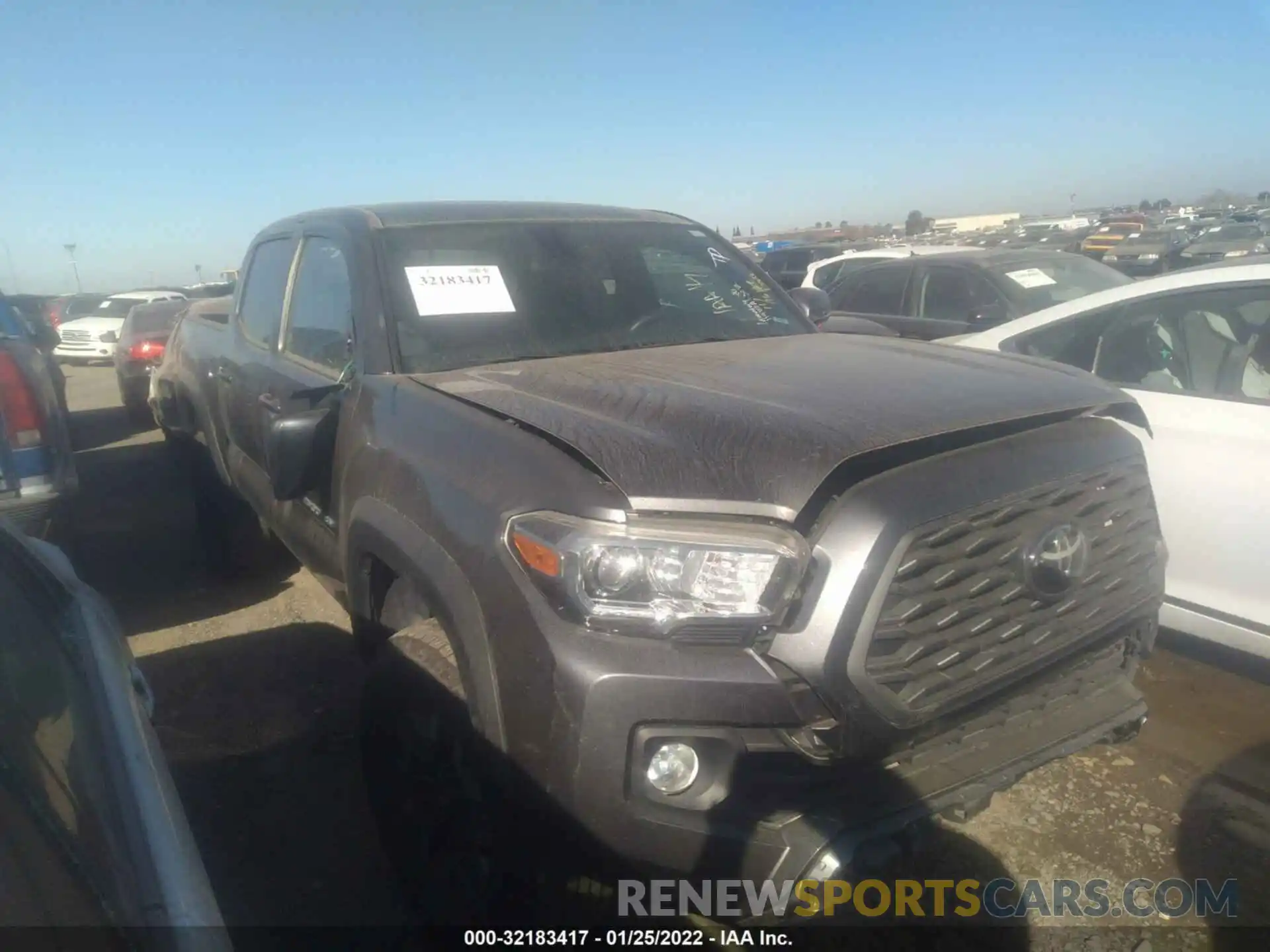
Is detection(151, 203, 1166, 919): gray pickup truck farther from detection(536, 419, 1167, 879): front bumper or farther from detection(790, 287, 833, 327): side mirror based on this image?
detection(790, 287, 833, 327): side mirror

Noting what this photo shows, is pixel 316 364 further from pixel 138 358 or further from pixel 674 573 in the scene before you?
pixel 138 358

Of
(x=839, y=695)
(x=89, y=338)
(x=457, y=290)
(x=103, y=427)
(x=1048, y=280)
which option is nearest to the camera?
(x=839, y=695)

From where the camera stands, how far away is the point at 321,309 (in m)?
3.46

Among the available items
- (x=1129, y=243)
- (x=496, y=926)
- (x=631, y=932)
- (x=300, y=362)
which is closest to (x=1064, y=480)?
(x=631, y=932)

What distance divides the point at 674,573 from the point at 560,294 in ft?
5.47

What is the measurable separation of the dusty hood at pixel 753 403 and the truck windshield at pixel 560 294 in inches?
6.8

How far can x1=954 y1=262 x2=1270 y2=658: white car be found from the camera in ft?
10.4

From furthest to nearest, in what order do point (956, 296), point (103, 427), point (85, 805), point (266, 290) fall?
1. point (103, 427)
2. point (956, 296)
3. point (266, 290)
4. point (85, 805)

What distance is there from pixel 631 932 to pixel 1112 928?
1.29 meters

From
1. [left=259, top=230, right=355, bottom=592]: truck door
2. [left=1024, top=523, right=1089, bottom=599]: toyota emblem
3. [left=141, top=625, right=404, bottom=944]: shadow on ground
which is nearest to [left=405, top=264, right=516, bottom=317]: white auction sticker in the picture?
[left=259, top=230, right=355, bottom=592]: truck door

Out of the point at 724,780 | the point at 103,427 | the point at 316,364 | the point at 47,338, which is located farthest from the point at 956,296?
the point at 103,427

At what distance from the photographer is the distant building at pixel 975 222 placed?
1476 inches

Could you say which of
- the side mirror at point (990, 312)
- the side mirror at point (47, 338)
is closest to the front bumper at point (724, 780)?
the side mirror at point (990, 312)

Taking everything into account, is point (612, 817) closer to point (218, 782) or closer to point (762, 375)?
point (762, 375)
